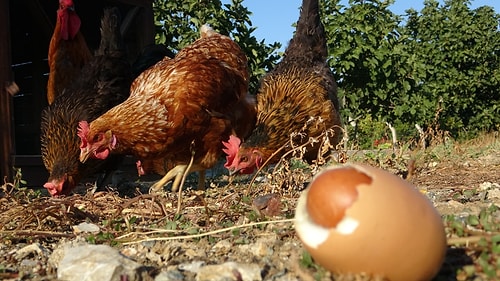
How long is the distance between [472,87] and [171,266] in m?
14.0

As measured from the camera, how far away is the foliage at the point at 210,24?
8.23m

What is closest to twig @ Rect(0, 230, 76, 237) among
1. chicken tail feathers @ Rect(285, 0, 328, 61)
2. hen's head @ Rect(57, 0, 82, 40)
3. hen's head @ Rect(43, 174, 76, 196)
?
hen's head @ Rect(43, 174, 76, 196)

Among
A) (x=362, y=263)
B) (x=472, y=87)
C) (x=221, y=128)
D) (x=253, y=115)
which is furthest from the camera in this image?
(x=472, y=87)

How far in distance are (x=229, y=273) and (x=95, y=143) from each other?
2.43 metres

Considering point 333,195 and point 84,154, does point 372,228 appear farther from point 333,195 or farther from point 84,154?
point 84,154

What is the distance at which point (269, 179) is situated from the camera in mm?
3271

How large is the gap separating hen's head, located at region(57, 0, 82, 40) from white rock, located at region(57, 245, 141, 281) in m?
3.40

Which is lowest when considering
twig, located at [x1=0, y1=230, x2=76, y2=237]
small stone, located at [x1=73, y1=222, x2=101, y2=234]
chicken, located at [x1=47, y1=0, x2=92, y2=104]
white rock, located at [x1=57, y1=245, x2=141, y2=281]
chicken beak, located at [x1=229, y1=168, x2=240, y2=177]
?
small stone, located at [x1=73, y1=222, x2=101, y2=234]

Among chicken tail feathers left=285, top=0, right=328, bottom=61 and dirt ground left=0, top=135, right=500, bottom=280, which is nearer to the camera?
dirt ground left=0, top=135, right=500, bottom=280

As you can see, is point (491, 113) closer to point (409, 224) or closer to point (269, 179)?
point (269, 179)

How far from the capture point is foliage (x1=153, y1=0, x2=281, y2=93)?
8234 millimetres

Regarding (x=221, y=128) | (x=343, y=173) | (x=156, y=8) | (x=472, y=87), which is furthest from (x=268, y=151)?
(x=472, y=87)

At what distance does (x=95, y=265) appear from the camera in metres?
1.55

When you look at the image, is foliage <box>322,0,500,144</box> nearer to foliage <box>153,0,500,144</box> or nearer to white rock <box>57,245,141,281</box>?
foliage <box>153,0,500,144</box>
